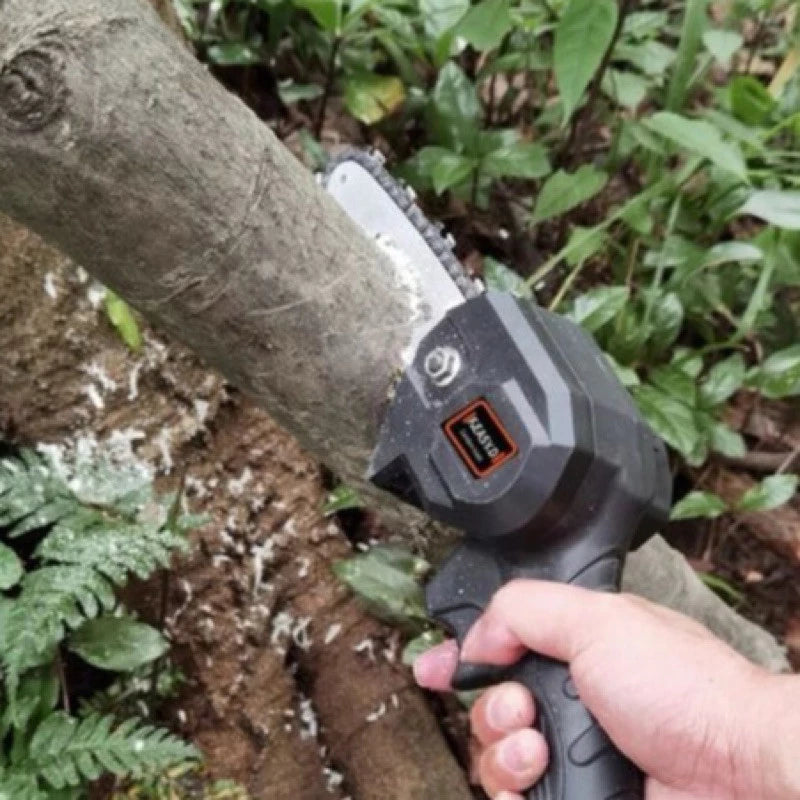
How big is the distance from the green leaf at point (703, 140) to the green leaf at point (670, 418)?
0.45m

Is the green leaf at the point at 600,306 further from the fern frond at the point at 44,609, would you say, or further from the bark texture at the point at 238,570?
the fern frond at the point at 44,609

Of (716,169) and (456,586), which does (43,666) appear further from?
(716,169)

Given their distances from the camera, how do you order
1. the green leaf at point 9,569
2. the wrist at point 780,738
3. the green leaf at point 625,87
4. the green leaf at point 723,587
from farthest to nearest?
the green leaf at point 625,87 → the green leaf at point 723,587 → the green leaf at point 9,569 → the wrist at point 780,738

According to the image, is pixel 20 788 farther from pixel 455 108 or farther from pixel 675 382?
pixel 455 108

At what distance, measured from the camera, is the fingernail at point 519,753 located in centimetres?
117

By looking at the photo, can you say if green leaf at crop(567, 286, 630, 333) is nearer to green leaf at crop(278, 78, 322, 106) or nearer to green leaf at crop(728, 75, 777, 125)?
green leaf at crop(728, 75, 777, 125)

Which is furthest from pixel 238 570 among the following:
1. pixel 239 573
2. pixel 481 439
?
pixel 481 439

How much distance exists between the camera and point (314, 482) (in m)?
1.83

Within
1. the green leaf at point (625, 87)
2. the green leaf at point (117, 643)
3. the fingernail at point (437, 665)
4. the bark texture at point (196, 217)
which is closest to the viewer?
the bark texture at point (196, 217)

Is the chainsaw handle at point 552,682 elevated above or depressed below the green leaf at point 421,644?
above

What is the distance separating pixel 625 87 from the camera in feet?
7.09

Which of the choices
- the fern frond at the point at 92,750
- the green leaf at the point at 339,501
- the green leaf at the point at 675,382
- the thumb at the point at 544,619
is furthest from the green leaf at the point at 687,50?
the fern frond at the point at 92,750

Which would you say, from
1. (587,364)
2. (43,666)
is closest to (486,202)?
(587,364)

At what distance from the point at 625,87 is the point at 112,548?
1310 mm
